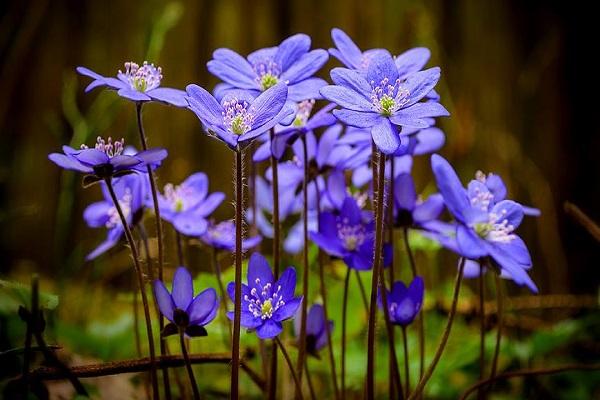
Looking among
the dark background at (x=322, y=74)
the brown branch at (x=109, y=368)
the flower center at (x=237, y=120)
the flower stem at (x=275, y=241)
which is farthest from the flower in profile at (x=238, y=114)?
the dark background at (x=322, y=74)

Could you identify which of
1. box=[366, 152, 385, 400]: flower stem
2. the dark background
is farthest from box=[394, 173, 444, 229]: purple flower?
the dark background

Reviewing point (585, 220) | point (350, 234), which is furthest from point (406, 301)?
point (585, 220)

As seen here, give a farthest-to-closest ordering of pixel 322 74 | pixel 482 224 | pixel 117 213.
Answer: pixel 322 74
pixel 117 213
pixel 482 224

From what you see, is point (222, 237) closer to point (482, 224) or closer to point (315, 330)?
point (315, 330)

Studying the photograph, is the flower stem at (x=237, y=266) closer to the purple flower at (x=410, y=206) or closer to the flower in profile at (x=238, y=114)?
the flower in profile at (x=238, y=114)

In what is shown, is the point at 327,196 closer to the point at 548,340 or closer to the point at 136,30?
the point at 548,340
